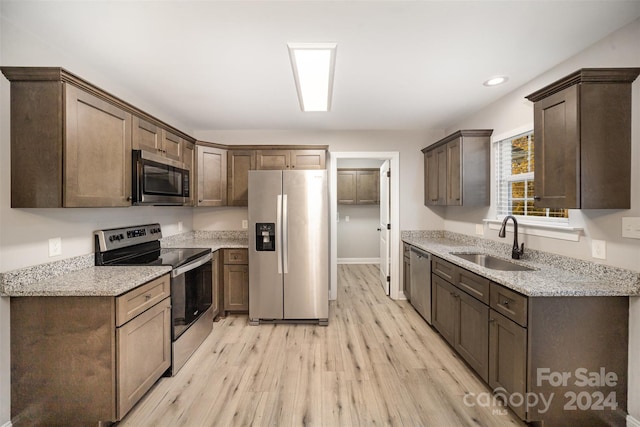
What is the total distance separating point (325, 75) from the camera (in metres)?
2.31

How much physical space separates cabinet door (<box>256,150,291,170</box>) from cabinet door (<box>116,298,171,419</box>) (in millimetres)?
2095

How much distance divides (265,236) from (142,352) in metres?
1.60

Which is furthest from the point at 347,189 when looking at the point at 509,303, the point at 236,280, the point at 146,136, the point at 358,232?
the point at 509,303

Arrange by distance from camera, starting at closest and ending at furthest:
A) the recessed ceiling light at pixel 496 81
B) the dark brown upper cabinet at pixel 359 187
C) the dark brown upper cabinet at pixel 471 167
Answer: the recessed ceiling light at pixel 496 81 → the dark brown upper cabinet at pixel 471 167 → the dark brown upper cabinet at pixel 359 187

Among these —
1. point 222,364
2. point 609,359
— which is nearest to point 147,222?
point 222,364

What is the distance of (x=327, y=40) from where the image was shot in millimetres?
1832

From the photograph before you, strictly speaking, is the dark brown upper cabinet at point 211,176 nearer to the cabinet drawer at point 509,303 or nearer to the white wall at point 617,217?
the cabinet drawer at point 509,303

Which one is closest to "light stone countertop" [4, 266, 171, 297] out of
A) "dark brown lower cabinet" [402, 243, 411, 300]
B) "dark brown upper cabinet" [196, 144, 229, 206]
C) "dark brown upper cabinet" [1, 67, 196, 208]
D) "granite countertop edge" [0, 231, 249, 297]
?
"granite countertop edge" [0, 231, 249, 297]

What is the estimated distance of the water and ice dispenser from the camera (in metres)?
3.19

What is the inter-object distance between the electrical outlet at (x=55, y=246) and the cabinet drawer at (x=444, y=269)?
124 inches

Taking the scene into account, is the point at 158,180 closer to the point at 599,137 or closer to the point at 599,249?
the point at 599,137

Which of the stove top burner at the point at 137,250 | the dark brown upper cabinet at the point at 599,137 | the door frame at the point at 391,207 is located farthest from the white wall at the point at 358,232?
the dark brown upper cabinet at the point at 599,137

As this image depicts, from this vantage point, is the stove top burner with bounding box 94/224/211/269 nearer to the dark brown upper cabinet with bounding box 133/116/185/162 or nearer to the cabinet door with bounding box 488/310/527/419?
the dark brown upper cabinet with bounding box 133/116/185/162

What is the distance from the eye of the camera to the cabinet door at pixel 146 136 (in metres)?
2.27
